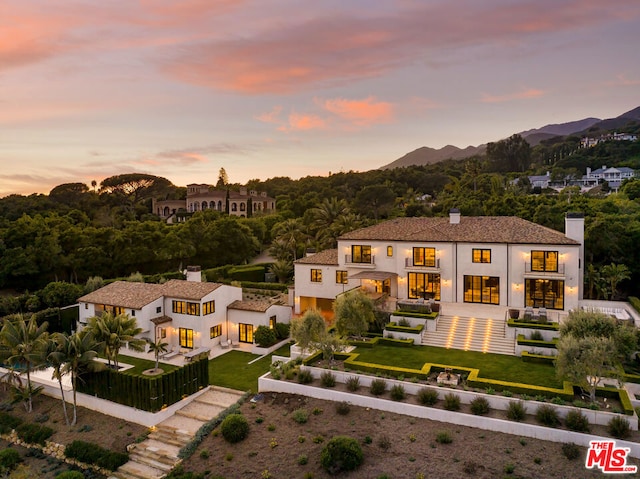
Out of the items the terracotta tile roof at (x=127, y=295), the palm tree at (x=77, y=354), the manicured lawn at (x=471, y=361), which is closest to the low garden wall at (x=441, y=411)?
the manicured lawn at (x=471, y=361)

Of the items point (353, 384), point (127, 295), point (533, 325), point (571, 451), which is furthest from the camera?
point (127, 295)

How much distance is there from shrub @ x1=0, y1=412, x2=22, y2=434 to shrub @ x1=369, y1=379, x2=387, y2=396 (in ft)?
61.6

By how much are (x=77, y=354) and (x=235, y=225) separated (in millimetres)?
35227

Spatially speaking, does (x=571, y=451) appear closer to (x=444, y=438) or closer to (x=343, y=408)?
(x=444, y=438)

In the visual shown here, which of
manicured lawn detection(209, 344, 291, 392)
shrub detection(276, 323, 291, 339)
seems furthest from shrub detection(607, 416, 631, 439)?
shrub detection(276, 323, 291, 339)

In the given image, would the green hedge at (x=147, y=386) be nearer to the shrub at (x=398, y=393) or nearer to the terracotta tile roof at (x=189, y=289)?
the terracotta tile roof at (x=189, y=289)

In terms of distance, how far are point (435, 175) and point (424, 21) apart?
2422 inches

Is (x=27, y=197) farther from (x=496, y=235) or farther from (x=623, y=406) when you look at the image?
(x=623, y=406)

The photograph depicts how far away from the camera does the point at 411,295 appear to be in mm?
30812

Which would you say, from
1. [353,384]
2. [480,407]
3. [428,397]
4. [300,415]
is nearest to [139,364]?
[300,415]

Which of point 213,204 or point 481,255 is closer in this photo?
point 481,255

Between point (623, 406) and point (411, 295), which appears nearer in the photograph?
point (623, 406)

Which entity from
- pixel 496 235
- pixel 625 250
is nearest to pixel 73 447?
pixel 496 235

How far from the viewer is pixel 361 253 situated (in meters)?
32.9
